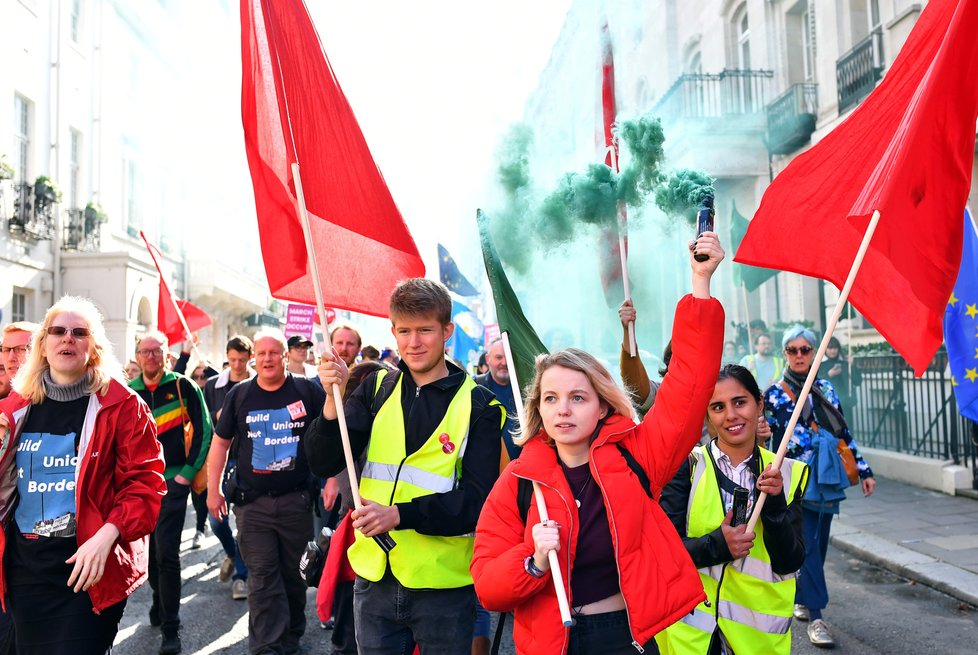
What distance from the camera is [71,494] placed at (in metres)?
3.38

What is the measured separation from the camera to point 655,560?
2449 millimetres

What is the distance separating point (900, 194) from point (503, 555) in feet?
A: 6.58

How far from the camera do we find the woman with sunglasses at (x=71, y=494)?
329cm

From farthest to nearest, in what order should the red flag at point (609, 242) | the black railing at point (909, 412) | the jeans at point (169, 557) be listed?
1. the black railing at point (909, 412)
2. the red flag at point (609, 242)
3. the jeans at point (169, 557)

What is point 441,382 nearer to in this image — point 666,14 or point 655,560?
point 655,560

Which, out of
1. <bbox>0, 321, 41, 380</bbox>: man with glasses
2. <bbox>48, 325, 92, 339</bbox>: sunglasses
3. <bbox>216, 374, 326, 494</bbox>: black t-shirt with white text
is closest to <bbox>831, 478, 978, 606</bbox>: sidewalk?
<bbox>216, 374, 326, 494</bbox>: black t-shirt with white text

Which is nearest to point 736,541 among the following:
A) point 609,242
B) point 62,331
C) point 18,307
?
point 62,331

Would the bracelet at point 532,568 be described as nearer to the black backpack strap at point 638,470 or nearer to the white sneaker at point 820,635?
the black backpack strap at point 638,470

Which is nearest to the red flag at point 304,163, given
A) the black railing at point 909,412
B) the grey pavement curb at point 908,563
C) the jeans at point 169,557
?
the jeans at point 169,557

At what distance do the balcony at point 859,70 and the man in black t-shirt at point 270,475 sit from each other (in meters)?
12.0

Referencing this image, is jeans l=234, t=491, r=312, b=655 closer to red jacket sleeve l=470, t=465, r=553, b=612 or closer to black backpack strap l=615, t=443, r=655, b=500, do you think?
red jacket sleeve l=470, t=465, r=553, b=612

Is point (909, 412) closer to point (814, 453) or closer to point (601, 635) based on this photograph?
point (814, 453)

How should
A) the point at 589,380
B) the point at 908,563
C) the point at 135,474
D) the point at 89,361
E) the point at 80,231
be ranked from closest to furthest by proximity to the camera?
the point at 589,380 < the point at 135,474 < the point at 89,361 < the point at 908,563 < the point at 80,231

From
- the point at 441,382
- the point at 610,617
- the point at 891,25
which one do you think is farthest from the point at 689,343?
the point at 891,25
